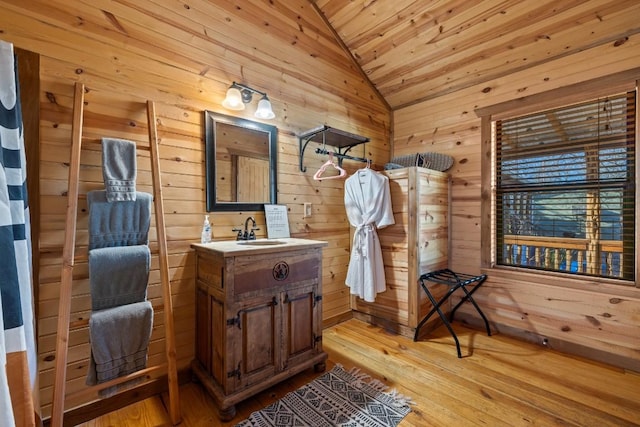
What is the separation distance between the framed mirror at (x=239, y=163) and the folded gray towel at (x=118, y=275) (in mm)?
560

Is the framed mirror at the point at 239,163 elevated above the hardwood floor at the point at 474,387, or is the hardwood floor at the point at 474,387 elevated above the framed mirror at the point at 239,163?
the framed mirror at the point at 239,163

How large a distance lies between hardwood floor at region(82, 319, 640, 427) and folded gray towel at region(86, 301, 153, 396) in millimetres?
339

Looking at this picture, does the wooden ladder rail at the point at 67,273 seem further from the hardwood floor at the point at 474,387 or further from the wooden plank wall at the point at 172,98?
the hardwood floor at the point at 474,387

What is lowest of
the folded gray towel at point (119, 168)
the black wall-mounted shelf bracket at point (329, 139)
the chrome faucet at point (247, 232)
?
the chrome faucet at point (247, 232)

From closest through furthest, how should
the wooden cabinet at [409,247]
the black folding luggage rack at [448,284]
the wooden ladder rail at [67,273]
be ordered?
the wooden ladder rail at [67,273] < the black folding luggage rack at [448,284] < the wooden cabinet at [409,247]

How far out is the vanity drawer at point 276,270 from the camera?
1.57 m

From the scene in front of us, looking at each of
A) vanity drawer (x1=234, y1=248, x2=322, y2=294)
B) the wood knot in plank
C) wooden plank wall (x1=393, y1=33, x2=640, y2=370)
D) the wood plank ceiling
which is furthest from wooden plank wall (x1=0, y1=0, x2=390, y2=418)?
the wood knot in plank

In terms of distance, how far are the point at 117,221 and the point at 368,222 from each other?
1.86 m

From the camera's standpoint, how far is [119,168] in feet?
4.80

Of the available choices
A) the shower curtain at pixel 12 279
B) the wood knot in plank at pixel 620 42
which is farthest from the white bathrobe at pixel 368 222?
the shower curtain at pixel 12 279

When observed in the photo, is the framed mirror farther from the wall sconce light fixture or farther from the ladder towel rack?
the ladder towel rack

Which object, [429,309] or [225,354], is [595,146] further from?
[225,354]

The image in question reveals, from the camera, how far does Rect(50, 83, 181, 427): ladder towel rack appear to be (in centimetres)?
123

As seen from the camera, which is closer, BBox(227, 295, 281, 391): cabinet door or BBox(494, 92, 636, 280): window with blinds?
BBox(227, 295, 281, 391): cabinet door
